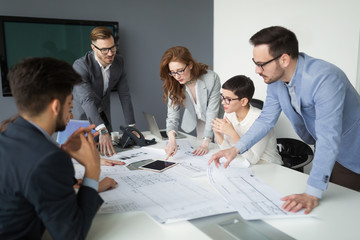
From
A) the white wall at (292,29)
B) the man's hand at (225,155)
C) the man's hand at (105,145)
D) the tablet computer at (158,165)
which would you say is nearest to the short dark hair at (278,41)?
the man's hand at (225,155)

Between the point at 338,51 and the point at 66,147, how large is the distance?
2.80m

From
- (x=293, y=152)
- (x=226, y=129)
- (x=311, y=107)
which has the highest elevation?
(x=311, y=107)

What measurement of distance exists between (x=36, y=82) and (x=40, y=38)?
9.10 ft

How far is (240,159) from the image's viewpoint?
5.65ft

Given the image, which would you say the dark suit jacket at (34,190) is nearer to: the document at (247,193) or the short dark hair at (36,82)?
the short dark hair at (36,82)

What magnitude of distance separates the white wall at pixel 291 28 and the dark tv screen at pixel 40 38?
5.44 ft

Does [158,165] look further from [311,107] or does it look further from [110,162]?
[311,107]

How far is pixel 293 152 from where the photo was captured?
2.26 meters

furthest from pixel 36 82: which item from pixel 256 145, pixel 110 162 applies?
pixel 256 145

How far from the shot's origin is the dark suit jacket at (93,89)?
2.14 meters

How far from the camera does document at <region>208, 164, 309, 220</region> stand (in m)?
1.04

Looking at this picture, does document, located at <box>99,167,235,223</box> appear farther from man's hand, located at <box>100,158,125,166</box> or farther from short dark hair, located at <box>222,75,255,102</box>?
short dark hair, located at <box>222,75,255,102</box>

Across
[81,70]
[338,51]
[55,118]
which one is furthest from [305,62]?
[338,51]

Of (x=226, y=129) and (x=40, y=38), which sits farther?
(x=40, y=38)
